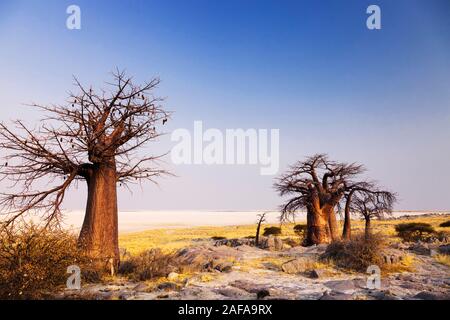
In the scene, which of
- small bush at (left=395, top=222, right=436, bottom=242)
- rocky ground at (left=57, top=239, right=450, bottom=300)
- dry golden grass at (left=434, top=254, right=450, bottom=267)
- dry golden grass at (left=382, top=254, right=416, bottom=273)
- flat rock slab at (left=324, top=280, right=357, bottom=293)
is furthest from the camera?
small bush at (left=395, top=222, right=436, bottom=242)

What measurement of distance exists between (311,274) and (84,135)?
6.51m

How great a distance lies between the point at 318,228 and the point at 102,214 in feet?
35.8

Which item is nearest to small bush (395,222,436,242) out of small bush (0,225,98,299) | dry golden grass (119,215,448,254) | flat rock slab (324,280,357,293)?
dry golden grass (119,215,448,254)

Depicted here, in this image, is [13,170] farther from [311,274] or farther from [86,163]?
[311,274]

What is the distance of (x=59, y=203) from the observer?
28.7ft

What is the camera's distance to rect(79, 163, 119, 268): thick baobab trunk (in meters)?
9.23

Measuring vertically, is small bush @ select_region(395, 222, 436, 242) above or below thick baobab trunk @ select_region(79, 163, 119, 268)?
below

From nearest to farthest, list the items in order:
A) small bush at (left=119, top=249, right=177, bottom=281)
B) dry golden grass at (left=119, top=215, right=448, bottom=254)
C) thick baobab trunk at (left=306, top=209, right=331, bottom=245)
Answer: small bush at (left=119, top=249, right=177, bottom=281)
thick baobab trunk at (left=306, top=209, right=331, bottom=245)
dry golden grass at (left=119, top=215, right=448, bottom=254)

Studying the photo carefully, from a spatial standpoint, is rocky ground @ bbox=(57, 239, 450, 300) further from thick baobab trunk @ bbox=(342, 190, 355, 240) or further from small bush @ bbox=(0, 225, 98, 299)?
thick baobab trunk @ bbox=(342, 190, 355, 240)

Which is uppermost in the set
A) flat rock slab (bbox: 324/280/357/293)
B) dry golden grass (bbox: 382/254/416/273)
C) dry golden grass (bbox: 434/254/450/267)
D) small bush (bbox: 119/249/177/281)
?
small bush (bbox: 119/249/177/281)

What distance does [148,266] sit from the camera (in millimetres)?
8820

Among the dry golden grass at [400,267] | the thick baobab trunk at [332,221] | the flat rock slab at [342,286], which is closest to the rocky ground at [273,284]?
the flat rock slab at [342,286]

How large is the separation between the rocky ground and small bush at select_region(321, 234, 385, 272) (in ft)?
1.71

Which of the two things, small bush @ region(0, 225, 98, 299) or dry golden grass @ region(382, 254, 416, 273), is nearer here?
small bush @ region(0, 225, 98, 299)
